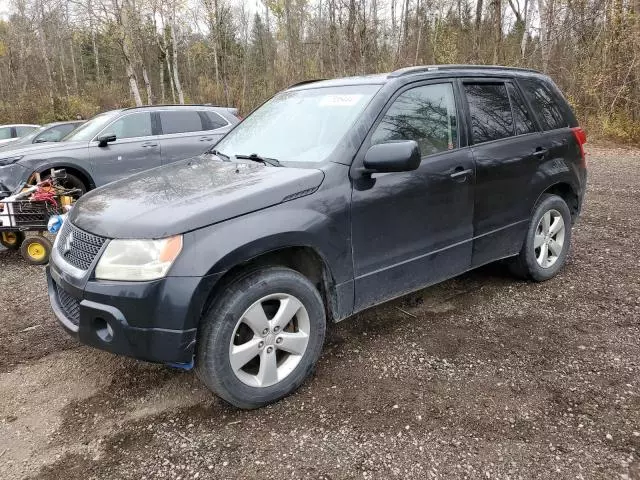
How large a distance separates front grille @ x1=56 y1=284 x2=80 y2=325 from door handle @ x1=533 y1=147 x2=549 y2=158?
11.8ft

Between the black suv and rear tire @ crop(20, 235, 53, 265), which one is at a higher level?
the black suv

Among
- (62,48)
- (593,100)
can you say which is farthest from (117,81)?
(593,100)

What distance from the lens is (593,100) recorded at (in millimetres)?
16484

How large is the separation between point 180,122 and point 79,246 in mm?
6734

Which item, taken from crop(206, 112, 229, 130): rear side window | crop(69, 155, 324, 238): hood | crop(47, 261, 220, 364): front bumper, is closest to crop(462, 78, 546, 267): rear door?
crop(69, 155, 324, 238): hood

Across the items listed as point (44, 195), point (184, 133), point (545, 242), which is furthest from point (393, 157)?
point (184, 133)

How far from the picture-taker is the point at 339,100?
3438 mm

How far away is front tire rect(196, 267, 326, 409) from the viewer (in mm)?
2543

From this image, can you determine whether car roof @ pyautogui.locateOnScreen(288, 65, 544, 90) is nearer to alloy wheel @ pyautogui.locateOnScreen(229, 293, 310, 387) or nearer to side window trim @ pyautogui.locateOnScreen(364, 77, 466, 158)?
side window trim @ pyautogui.locateOnScreen(364, 77, 466, 158)

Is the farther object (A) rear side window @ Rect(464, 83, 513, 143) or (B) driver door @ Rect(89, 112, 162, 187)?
(B) driver door @ Rect(89, 112, 162, 187)

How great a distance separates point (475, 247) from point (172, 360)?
242 centimetres

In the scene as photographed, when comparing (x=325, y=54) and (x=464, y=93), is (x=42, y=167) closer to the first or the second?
(x=464, y=93)

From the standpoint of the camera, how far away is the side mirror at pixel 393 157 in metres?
2.85

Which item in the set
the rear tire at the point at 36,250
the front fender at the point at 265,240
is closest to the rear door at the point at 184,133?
the rear tire at the point at 36,250
